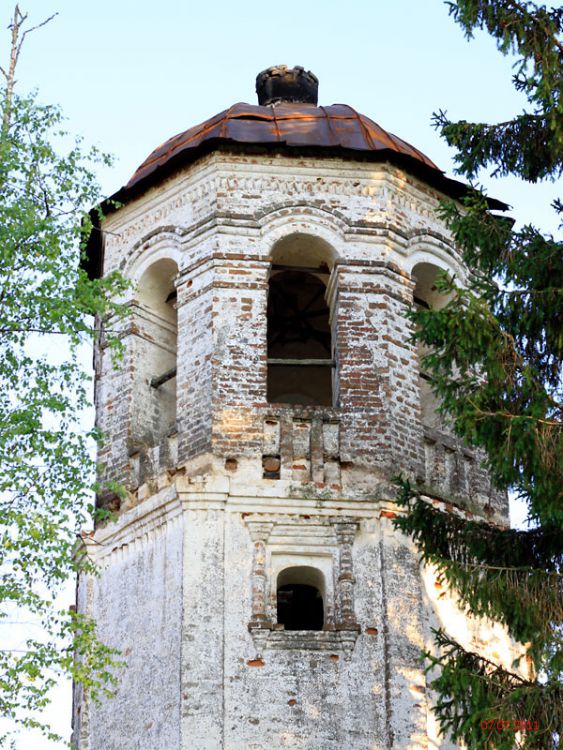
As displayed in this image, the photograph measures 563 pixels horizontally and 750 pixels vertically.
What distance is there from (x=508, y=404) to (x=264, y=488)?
323cm

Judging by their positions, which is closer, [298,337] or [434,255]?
[434,255]

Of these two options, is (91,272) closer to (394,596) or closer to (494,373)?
(394,596)

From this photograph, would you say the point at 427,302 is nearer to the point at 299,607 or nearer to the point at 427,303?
the point at 427,303

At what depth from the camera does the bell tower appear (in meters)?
13.1

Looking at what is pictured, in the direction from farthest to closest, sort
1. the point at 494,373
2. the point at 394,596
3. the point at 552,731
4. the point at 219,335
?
the point at 219,335 → the point at 394,596 → the point at 494,373 → the point at 552,731

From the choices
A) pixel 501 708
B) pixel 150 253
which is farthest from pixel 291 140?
pixel 501 708

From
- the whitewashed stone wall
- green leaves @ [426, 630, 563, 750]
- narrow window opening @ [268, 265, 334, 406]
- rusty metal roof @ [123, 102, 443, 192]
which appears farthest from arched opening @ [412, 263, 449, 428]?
green leaves @ [426, 630, 563, 750]

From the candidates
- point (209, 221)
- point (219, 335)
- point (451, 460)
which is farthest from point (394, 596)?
point (209, 221)

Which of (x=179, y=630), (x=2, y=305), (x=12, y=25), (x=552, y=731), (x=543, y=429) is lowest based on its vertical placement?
(x=552, y=731)

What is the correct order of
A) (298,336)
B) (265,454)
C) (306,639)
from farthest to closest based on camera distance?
(298,336) → (265,454) → (306,639)

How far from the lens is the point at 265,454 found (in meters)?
14.1

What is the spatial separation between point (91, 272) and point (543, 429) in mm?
7424

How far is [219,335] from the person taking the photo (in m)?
14.6

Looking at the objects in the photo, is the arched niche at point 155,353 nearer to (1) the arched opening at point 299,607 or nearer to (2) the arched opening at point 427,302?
(1) the arched opening at point 299,607
